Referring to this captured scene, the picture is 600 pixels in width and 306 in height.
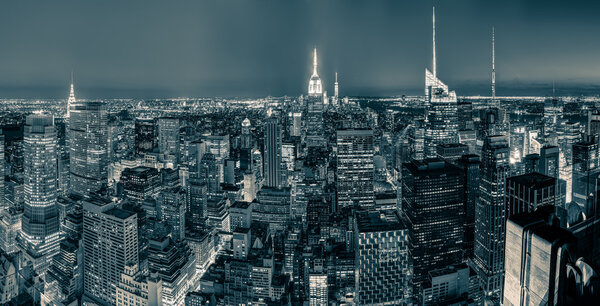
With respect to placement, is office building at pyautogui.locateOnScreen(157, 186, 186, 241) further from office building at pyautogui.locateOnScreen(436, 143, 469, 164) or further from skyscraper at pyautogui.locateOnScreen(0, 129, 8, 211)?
office building at pyautogui.locateOnScreen(436, 143, 469, 164)

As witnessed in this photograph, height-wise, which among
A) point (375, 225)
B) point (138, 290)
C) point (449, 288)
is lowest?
point (138, 290)

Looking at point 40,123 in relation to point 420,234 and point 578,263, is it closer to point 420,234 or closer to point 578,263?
point 420,234

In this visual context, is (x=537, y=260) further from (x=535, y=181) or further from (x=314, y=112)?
(x=314, y=112)

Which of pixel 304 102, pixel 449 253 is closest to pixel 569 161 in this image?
pixel 449 253

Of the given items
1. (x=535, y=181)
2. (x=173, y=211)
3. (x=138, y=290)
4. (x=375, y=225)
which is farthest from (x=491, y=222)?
(x=173, y=211)

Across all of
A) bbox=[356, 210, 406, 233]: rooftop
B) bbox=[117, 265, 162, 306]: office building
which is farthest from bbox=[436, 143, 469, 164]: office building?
bbox=[117, 265, 162, 306]: office building
